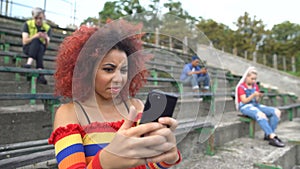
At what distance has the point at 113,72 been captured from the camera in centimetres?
54

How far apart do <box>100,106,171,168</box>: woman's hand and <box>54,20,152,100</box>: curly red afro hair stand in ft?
0.35

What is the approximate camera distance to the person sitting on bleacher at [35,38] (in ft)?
8.50

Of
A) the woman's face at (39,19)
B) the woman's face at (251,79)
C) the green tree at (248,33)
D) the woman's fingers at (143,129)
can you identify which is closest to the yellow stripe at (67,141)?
the woman's fingers at (143,129)

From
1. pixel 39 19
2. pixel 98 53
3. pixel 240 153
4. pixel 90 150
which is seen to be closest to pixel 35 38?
pixel 39 19

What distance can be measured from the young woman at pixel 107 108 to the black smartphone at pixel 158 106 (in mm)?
11

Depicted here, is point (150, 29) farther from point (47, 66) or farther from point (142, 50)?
point (47, 66)

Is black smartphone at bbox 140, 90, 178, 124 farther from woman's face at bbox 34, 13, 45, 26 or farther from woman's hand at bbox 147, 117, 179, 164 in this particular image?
woman's face at bbox 34, 13, 45, 26

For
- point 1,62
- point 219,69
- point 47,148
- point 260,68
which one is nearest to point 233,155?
point 47,148

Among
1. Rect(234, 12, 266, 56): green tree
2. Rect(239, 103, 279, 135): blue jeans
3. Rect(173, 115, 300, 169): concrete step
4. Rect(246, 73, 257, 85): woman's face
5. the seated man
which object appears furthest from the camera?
Rect(234, 12, 266, 56): green tree

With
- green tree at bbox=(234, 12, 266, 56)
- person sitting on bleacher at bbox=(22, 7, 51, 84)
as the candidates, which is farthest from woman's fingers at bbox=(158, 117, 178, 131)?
green tree at bbox=(234, 12, 266, 56)

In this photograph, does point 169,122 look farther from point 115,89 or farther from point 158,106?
point 115,89

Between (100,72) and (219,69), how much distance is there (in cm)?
24

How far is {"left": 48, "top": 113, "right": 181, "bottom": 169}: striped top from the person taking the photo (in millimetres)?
515

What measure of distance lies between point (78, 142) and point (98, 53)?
250 millimetres
